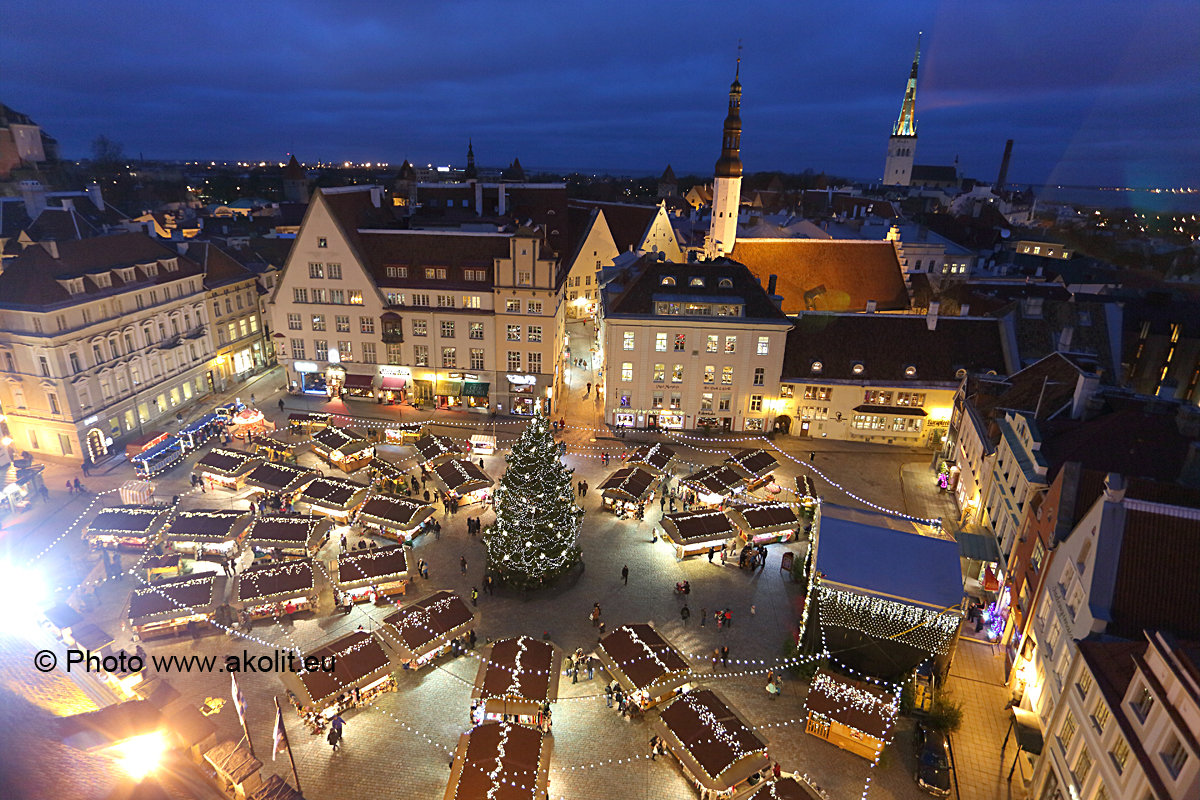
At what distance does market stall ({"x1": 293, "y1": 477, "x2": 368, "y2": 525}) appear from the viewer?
38.5m

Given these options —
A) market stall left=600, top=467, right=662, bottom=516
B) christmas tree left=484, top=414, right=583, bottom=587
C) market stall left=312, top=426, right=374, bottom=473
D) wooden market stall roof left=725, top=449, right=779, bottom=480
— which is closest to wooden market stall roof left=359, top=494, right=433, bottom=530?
christmas tree left=484, top=414, right=583, bottom=587

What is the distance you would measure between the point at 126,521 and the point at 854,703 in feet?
130

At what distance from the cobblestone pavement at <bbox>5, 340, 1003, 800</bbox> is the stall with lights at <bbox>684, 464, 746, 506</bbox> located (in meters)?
3.70

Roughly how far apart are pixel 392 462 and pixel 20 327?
1076 inches

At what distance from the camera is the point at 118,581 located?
3312cm

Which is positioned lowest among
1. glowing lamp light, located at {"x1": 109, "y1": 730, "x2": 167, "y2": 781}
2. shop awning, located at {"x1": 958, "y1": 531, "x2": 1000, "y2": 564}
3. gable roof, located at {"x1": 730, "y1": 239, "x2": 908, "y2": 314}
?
shop awning, located at {"x1": 958, "y1": 531, "x2": 1000, "y2": 564}

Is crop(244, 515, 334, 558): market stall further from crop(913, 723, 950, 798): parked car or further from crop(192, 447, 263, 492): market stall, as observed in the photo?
crop(913, 723, 950, 798): parked car

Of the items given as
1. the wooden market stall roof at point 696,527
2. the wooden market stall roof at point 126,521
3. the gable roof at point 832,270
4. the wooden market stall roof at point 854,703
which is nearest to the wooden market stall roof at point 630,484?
the wooden market stall roof at point 696,527

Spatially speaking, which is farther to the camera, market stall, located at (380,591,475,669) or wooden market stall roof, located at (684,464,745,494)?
wooden market stall roof, located at (684,464,745,494)

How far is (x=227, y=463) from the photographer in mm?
42531

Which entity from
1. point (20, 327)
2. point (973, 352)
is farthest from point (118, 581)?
point (973, 352)

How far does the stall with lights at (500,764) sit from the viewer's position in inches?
823

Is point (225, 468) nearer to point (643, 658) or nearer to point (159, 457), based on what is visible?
point (159, 457)

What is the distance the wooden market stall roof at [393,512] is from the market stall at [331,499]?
A: 1.34 m
